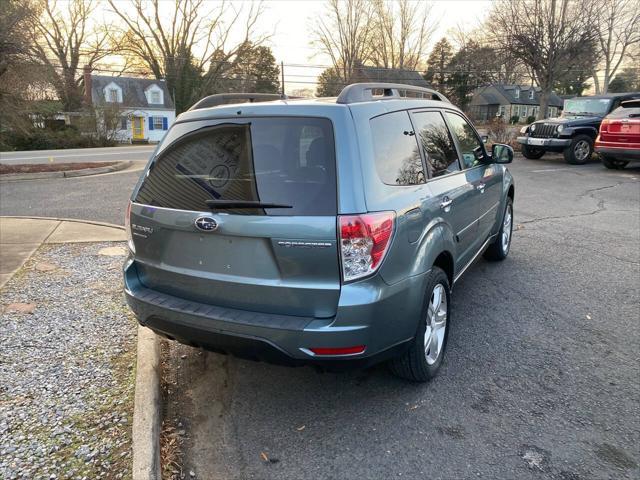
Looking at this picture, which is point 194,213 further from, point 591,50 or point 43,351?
point 591,50

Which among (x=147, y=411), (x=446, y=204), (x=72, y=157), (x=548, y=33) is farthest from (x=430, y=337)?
(x=72, y=157)

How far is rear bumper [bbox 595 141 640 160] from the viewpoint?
42.4ft

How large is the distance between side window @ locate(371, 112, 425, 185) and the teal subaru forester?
1 centimetres

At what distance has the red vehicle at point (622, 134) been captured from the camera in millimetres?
12825

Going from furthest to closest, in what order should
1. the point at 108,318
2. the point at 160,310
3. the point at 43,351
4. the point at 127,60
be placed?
the point at 127,60 < the point at 108,318 < the point at 43,351 < the point at 160,310

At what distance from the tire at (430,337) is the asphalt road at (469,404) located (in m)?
0.14

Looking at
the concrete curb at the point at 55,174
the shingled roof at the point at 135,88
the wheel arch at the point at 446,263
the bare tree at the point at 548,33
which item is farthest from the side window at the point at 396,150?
the shingled roof at the point at 135,88

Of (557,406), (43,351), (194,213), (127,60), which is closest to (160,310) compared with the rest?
(194,213)

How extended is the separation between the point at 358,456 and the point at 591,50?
2294 centimetres

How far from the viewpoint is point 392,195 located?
273cm

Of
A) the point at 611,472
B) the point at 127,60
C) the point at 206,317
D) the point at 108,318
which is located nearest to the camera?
the point at 611,472

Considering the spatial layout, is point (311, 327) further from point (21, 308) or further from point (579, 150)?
point (579, 150)

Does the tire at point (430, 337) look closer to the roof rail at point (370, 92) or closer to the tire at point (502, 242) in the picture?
the roof rail at point (370, 92)

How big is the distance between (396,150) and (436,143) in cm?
88
